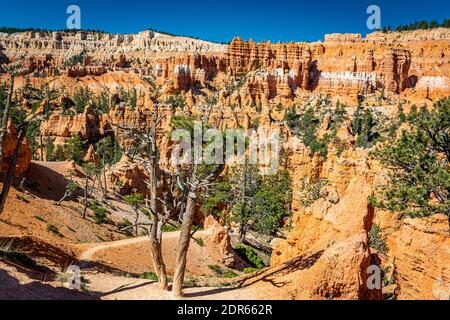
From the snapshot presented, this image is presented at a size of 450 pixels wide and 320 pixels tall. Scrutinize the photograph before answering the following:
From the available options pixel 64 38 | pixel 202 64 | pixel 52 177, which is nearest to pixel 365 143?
pixel 52 177

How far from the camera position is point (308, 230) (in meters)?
18.3

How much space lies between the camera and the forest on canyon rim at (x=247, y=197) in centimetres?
1277

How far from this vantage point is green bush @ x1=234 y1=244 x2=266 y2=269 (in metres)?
30.8

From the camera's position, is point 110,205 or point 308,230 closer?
point 308,230

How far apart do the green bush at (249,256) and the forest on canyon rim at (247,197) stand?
0.13 meters

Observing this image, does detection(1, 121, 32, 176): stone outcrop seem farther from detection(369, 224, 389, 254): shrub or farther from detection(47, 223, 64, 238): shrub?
detection(369, 224, 389, 254): shrub

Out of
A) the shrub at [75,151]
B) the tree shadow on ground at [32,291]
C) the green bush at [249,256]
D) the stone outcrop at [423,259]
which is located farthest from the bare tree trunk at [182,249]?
the shrub at [75,151]

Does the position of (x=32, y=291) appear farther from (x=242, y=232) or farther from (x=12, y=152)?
(x=242, y=232)

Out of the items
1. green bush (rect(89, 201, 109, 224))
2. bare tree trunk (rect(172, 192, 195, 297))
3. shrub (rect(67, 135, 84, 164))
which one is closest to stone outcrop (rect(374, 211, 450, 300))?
bare tree trunk (rect(172, 192, 195, 297))

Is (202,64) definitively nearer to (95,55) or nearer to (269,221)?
(95,55)

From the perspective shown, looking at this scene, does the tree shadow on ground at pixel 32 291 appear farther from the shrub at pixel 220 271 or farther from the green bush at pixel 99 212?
the green bush at pixel 99 212

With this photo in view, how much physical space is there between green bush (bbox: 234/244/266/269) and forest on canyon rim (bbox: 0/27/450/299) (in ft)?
0.43
